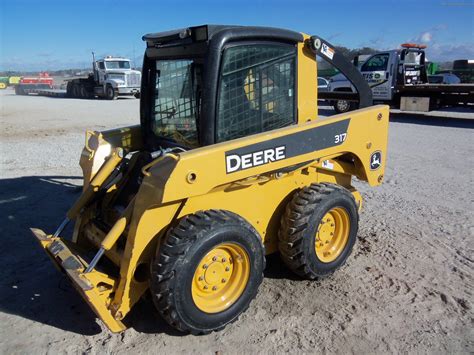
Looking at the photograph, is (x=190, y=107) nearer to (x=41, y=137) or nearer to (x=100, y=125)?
(x=41, y=137)

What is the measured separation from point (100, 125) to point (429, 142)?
32.6ft

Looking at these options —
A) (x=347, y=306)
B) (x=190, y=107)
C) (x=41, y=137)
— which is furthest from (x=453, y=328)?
(x=41, y=137)

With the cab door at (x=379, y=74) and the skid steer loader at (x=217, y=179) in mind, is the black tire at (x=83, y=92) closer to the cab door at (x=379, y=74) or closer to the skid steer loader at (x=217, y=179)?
A: the cab door at (x=379, y=74)

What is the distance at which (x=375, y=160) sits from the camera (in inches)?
161

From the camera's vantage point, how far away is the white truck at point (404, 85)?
1346 cm

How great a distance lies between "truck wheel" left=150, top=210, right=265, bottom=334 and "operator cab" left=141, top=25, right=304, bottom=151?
684 mm

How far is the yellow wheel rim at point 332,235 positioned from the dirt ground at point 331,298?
0.74 ft

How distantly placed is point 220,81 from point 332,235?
1713 millimetres

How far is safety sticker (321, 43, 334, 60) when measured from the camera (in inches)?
144

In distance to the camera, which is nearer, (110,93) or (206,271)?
(206,271)

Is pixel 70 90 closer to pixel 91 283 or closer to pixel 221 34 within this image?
pixel 221 34

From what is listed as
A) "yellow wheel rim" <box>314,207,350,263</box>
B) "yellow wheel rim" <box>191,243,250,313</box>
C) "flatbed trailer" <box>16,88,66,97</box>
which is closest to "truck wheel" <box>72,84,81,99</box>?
"flatbed trailer" <box>16,88,66,97</box>

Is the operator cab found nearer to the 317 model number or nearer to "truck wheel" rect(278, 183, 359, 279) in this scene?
the 317 model number

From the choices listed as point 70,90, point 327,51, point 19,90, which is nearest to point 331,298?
point 327,51
